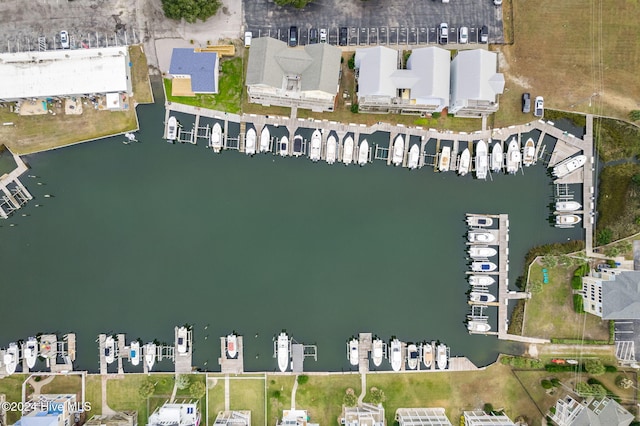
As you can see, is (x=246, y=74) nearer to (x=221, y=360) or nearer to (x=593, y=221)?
(x=221, y=360)

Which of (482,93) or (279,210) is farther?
(279,210)

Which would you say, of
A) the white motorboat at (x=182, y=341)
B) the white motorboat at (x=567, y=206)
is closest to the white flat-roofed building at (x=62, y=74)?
the white motorboat at (x=182, y=341)

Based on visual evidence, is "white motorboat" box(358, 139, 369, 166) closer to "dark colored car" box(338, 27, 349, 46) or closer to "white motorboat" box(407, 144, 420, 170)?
"white motorboat" box(407, 144, 420, 170)

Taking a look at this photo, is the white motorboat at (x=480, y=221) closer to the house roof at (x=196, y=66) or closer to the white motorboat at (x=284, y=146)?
the white motorboat at (x=284, y=146)

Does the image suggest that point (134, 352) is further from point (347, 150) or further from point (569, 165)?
point (569, 165)

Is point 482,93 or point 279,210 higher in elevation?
point 482,93

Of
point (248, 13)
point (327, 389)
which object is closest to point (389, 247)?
point (327, 389)

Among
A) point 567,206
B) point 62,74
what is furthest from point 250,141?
point 567,206
